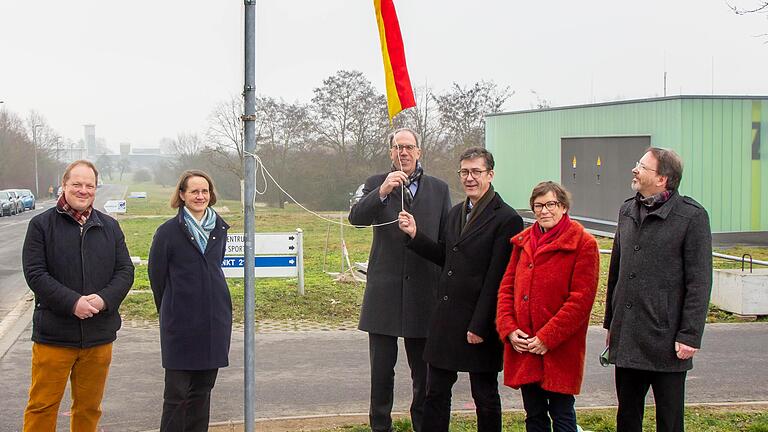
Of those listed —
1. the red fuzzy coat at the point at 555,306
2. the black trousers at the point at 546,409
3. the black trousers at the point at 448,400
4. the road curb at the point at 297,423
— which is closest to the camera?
the red fuzzy coat at the point at 555,306

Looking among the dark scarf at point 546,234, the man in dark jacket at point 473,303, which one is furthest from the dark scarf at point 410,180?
the dark scarf at point 546,234

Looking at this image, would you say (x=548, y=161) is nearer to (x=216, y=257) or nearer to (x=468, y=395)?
(x=468, y=395)

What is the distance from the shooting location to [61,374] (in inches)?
210

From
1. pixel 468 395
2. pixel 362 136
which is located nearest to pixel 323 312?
pixel 468 395

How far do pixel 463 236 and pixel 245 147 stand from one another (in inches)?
55.7

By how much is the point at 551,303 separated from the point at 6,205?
5373 centimetres

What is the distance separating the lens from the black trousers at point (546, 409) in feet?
17.1

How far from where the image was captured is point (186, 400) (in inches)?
214

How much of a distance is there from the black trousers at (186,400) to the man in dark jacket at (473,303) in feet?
4.41

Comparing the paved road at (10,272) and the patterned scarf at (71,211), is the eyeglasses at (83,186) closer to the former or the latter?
the patterned scarf at (71,211)

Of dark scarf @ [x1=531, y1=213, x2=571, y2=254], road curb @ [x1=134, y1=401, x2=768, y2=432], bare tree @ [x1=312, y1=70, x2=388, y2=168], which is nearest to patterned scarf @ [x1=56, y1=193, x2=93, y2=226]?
road curb @ [x1=134, y1=401, x2=768, y2=432]

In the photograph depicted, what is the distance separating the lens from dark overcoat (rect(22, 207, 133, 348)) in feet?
17.1

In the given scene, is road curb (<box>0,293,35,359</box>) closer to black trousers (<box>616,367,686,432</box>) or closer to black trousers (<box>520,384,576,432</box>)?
black trousers (<box>520,384,576,432</box>)

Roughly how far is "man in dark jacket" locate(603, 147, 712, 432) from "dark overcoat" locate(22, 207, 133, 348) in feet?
9.75
